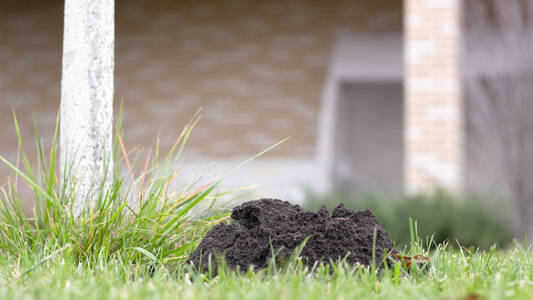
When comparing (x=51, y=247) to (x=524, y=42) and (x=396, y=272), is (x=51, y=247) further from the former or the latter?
(x=524, y=42)

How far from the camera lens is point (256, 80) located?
995 centimetres

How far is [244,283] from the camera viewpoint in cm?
186

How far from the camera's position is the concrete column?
6.23 m

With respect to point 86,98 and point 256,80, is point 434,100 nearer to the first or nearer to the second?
point 256,80

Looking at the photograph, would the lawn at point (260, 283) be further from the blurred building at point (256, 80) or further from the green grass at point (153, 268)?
the blurred building at point (256, 80)

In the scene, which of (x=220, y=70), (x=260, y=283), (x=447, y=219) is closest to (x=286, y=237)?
(x=260, y=283)

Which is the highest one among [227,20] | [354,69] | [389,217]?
[227,20]

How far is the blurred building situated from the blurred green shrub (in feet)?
9.54

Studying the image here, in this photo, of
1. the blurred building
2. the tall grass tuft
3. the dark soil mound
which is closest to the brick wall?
the blurred building

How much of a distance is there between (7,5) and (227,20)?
4334 millimetres

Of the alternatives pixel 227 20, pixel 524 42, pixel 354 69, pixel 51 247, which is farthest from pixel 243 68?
pixel 51 247

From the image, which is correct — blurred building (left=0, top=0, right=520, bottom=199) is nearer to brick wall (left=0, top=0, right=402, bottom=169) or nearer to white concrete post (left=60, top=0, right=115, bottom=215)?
brick wall (left=0, top=0, right=402, bottom=169)

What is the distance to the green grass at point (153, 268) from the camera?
174 cm

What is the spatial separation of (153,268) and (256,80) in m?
7.83
